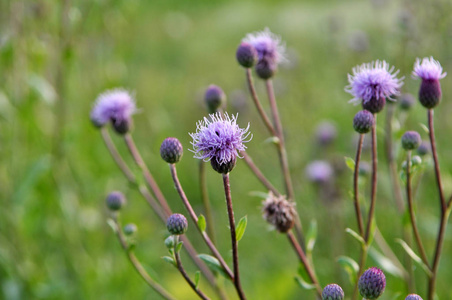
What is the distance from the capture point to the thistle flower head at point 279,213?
6.84 feet

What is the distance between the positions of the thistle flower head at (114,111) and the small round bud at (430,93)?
1.32 m

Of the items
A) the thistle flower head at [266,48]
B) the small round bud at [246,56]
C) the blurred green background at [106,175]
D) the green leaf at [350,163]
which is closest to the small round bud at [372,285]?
the green leaf at [350,163]

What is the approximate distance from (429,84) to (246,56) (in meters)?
0.72

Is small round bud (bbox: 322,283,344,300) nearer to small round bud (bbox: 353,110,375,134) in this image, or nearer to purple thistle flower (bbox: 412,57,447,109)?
small round bud (bbox: 353,110,375,134)

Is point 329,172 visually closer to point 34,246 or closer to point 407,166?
point 407,166

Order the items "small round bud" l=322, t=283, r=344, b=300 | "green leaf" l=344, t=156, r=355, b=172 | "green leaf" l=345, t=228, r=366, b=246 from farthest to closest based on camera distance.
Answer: "green leaf" l=344, t=156, r=355, b=172 → "green leaf" l=345, t=228, r=366, b=246 → "small round bud" l=322, t=283, r=344, b=300

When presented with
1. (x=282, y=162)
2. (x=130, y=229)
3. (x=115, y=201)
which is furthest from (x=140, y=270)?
(x=282, y=162)

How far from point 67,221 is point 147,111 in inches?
114

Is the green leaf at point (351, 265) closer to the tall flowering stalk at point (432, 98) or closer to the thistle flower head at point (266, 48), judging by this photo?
the tall flowering stalk at point (432, 98)

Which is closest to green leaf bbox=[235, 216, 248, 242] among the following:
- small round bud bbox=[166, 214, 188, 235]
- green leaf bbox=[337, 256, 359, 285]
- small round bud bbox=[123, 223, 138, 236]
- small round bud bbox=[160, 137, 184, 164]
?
small round bud bbox=[166, 214, 188, 235]

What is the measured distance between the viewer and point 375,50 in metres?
6.96

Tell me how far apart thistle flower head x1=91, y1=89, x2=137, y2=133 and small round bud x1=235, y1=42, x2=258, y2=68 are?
0.66 metres

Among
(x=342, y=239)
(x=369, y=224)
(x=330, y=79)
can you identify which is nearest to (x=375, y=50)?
(x=330, y=79)

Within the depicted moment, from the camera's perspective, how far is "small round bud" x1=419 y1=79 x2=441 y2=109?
2.00 metres
